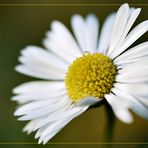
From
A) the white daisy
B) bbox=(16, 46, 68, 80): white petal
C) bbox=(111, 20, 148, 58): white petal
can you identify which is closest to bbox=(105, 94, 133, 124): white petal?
the white daisy

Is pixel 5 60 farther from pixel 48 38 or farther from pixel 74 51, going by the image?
pixel 74 51

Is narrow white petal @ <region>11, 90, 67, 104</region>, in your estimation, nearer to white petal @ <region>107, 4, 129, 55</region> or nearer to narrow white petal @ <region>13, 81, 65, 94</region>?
narrow white petal @ <region>13, 81, 65, 94</region>

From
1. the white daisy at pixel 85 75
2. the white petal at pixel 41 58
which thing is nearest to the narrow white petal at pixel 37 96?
the white daisy at pixel 85 75

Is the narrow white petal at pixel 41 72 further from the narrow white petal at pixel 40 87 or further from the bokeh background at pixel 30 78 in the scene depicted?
the bokeh background at pixel 30 78

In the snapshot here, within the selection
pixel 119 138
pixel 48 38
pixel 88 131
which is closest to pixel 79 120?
pixel 88 131

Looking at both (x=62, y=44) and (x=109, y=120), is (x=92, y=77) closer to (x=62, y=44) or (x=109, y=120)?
(x=109, y=120)

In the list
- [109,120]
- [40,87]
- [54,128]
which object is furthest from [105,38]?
[54,128]
